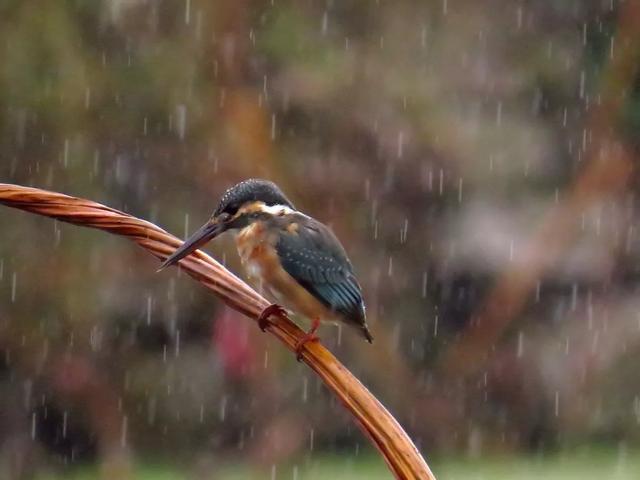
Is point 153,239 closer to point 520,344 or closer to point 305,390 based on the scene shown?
point 305,390

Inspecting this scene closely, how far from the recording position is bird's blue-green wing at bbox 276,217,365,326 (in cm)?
171

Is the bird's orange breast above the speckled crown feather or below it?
below

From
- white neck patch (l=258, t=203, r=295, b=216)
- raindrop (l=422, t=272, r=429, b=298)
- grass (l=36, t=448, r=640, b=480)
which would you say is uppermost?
raindrop (l=422, t=272, r=429, b=298)

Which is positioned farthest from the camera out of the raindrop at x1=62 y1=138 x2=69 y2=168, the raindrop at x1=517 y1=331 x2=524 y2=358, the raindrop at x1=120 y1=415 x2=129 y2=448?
the raindrop at x1=517 y1=331 x2=524 y2=358

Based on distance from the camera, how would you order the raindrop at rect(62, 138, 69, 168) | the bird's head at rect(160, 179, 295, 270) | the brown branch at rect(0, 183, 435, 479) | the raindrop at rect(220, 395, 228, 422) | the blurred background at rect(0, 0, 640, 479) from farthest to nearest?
1. the raindrop at rect(220, 395, 228, 422)
2. the blurred background at rect(0, 0, 640, 479)
3. the raindrop at rect(62, 138, 69, 168)
4. the bird's head at rect(160, 179, 295, 270)
5. the brown branch at rect(0, 183, 435, 479)

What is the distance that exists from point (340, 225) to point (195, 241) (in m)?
3.01

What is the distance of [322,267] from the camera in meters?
1.75

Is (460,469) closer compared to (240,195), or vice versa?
(240,195)

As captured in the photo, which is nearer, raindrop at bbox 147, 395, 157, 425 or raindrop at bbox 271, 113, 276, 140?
raindrop at bbox 271, 113, 276, 140

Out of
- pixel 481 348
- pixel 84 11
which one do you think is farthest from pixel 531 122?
pixel 84 11

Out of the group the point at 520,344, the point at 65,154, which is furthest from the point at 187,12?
the point at 520,344

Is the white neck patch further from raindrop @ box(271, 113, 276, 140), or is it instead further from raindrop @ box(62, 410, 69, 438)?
raindrop @ box(62, 410, 69, 438)

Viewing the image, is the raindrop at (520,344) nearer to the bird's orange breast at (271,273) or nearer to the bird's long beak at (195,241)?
the bird's orange breast at (271,273)

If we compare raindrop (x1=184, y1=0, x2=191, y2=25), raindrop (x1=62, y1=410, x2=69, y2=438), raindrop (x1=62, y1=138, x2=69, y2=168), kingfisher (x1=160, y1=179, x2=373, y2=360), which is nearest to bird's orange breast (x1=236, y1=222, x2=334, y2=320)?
kingfisher (x1=160, y1=179, x2=373, y2=360)
